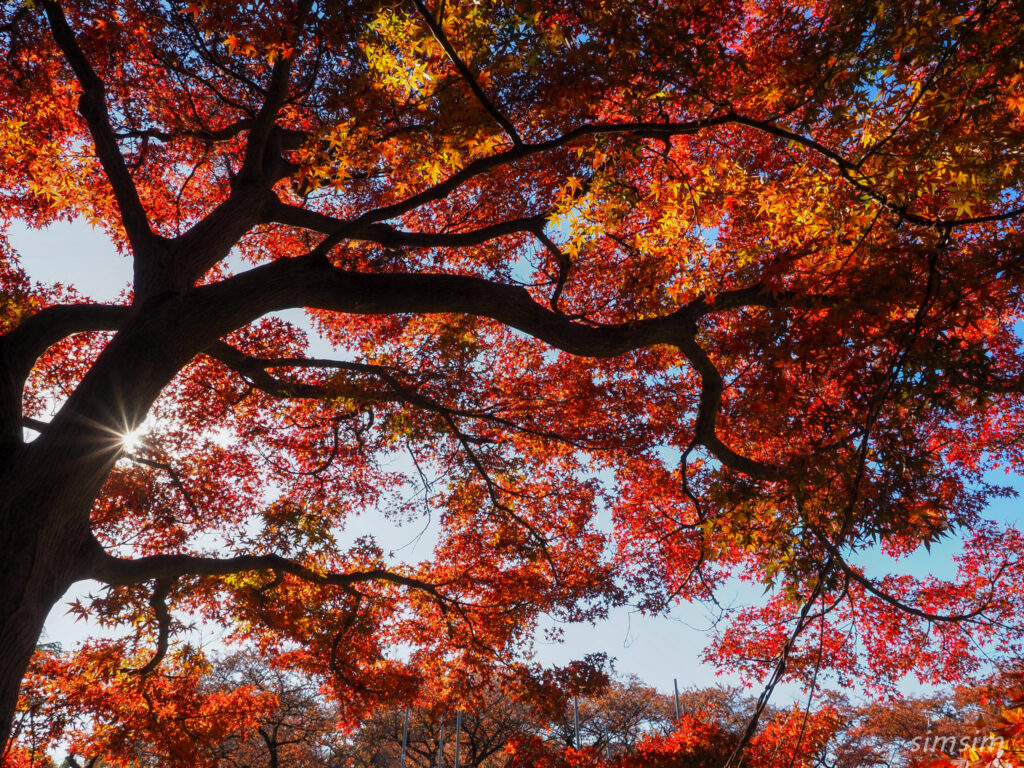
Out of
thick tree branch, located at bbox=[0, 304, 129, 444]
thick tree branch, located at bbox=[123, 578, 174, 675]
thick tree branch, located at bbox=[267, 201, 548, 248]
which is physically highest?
thick tree branch, located at bbox=[267, 201, 548, 248]

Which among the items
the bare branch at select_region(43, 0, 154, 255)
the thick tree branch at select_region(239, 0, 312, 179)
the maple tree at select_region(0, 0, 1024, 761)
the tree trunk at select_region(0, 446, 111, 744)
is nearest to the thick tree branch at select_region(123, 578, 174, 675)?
the maple tree at select_region(0, 0, 1024, 761)

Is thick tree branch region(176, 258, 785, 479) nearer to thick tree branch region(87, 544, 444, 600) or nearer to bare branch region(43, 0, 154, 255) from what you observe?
Answer: bare branch region(43, 0, 154, 255)

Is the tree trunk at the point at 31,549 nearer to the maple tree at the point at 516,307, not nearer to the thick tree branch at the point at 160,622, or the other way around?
the maple tree at the point at 516,307

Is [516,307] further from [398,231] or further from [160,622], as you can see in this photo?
[160,622]

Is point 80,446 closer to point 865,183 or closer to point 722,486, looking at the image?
point 722,486

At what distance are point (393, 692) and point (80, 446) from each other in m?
5.92

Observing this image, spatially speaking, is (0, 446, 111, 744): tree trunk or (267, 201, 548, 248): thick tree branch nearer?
(0, 446, 111, 744): tree trunk

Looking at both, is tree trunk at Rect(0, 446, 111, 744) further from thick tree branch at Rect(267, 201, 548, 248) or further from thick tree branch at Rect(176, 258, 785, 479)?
thick tree branch at Rect(267, 201, 548, 248)

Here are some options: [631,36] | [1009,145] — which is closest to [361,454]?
[631,36]

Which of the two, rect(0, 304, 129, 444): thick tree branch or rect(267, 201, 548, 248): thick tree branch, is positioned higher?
rect(267, 201, 548, 248): thick tree branch

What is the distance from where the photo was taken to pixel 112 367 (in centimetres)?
405

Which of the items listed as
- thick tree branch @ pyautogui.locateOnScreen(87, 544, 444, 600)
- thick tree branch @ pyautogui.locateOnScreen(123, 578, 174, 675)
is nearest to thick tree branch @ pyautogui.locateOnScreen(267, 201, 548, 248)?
thick tree branch @ pyautogui.locateOnScreen(87, 544, 444, 600)


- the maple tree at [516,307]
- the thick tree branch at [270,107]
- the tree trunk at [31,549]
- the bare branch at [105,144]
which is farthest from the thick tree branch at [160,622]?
the thick tree branch at [270,107]

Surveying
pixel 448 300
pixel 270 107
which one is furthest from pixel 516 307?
pixel 270 107
